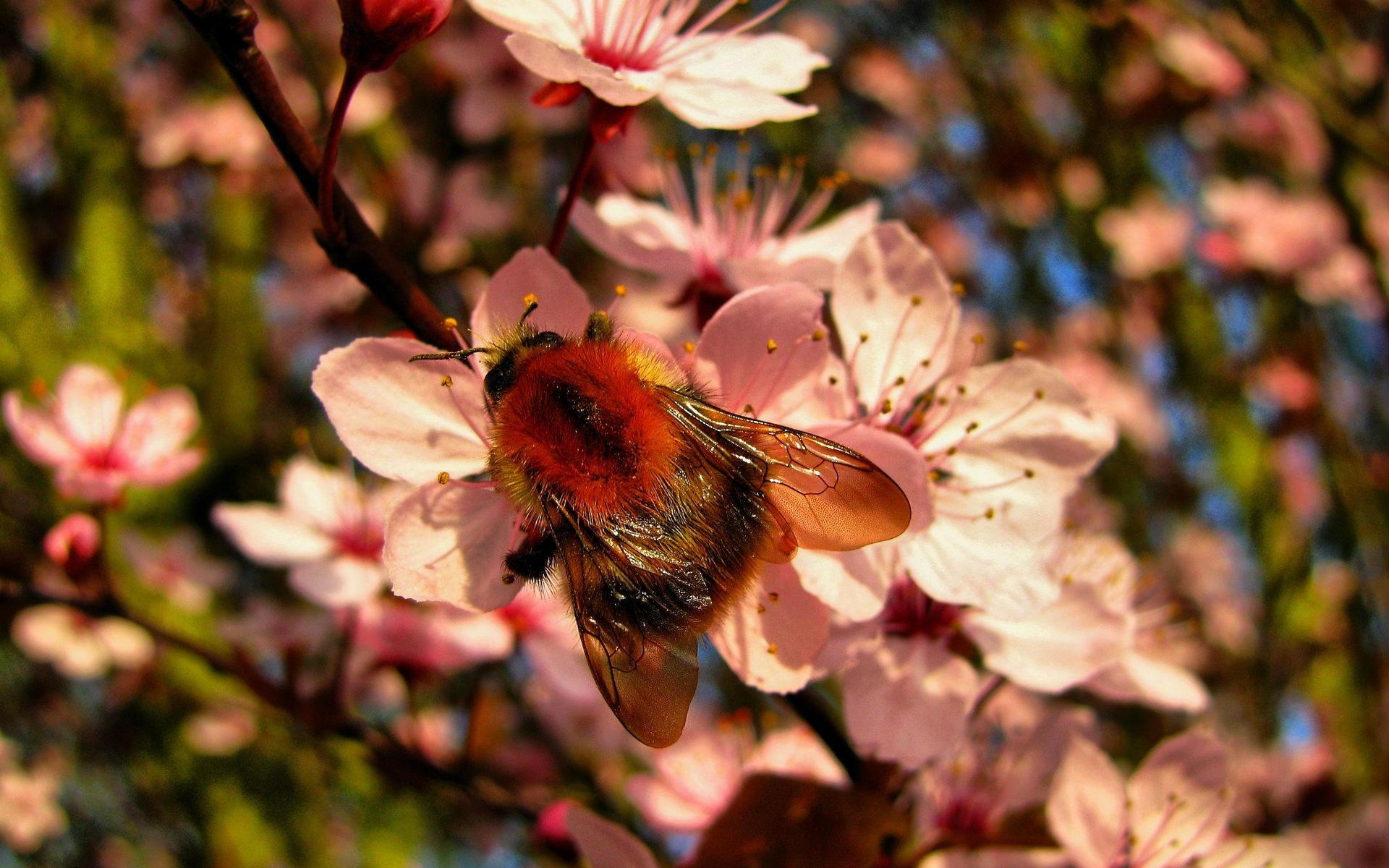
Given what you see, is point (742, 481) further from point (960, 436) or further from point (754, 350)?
point (960, 436)

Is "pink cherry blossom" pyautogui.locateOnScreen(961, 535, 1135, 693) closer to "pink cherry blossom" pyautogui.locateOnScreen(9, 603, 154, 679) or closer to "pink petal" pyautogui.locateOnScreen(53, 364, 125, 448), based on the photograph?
"pink petal" pyautogui.locateOnScreen(53, 364, 125, 448)

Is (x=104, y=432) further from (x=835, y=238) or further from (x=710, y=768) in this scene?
(x=835, y=238)

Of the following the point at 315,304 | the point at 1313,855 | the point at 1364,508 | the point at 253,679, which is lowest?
the point at 1364,508

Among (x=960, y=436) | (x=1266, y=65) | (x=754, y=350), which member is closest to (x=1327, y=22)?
(x=1266, y=65)

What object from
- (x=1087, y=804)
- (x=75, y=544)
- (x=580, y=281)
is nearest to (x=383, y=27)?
(x=75, y=544)

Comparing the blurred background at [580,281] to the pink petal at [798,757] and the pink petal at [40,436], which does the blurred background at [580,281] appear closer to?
the pink petal at [40,436]

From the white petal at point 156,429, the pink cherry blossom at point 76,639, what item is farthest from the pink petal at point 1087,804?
the pink cherry blossom at point 76,639

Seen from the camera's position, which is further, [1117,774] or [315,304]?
[315,304]

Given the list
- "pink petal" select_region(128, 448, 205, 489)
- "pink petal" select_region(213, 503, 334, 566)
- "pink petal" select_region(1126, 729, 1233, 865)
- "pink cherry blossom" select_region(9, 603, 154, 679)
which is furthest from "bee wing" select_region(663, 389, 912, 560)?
"pink cherry blossom" select_region(9, 603, 154, 679)
